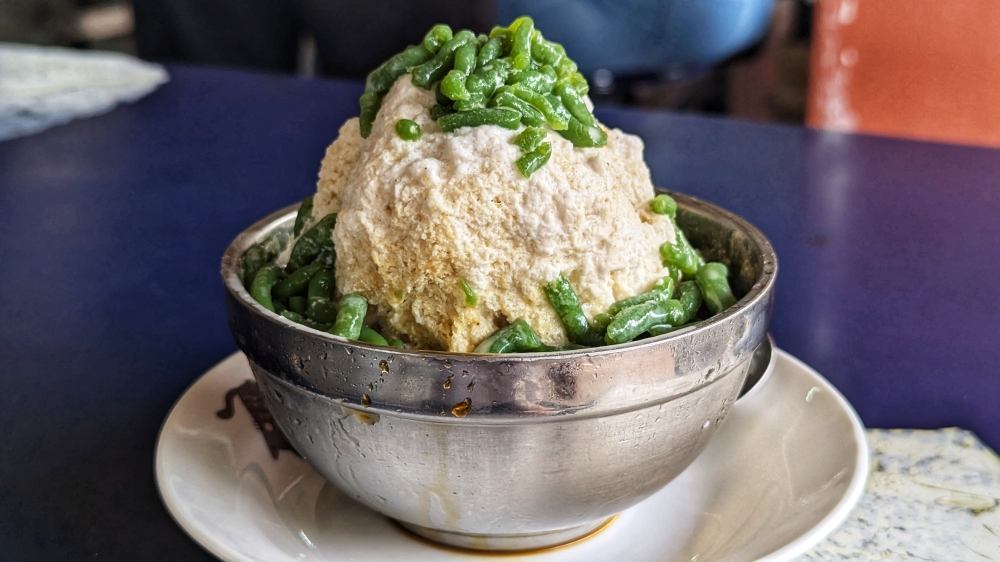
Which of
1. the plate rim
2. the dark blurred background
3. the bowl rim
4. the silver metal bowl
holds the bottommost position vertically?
the dark blurred background

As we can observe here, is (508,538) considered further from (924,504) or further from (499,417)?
(924,504)

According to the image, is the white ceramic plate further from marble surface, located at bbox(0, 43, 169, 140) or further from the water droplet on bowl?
marble surface, located at bbox(0, 43, 169, 140)

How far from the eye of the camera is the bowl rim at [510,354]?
0.77 meters

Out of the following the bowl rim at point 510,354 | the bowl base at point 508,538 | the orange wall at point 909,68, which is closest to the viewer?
the bowl rim at point 510,354

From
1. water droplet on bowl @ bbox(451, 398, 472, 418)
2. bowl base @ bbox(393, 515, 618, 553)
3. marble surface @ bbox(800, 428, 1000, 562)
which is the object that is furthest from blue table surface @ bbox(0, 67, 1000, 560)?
water droplet on bowl @ bbox(451, 398, 472, 418)

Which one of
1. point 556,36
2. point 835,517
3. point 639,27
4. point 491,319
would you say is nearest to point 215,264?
point 491,319

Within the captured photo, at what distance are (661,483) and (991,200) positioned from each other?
1.44 metres

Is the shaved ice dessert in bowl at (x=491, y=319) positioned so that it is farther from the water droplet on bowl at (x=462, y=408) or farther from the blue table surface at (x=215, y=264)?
the blue table surface at (x=215, y=264)

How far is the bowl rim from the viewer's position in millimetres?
772

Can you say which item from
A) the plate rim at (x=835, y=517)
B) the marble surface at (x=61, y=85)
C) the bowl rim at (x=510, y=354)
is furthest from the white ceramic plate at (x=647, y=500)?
the marble surface at (x=61, y=85)

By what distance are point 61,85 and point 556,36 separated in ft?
6.10

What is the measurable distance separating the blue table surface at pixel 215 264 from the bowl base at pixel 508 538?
0.80ft

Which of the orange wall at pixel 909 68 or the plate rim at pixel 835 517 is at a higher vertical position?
the plate rim at pixel 835 517

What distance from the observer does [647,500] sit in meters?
1.00
